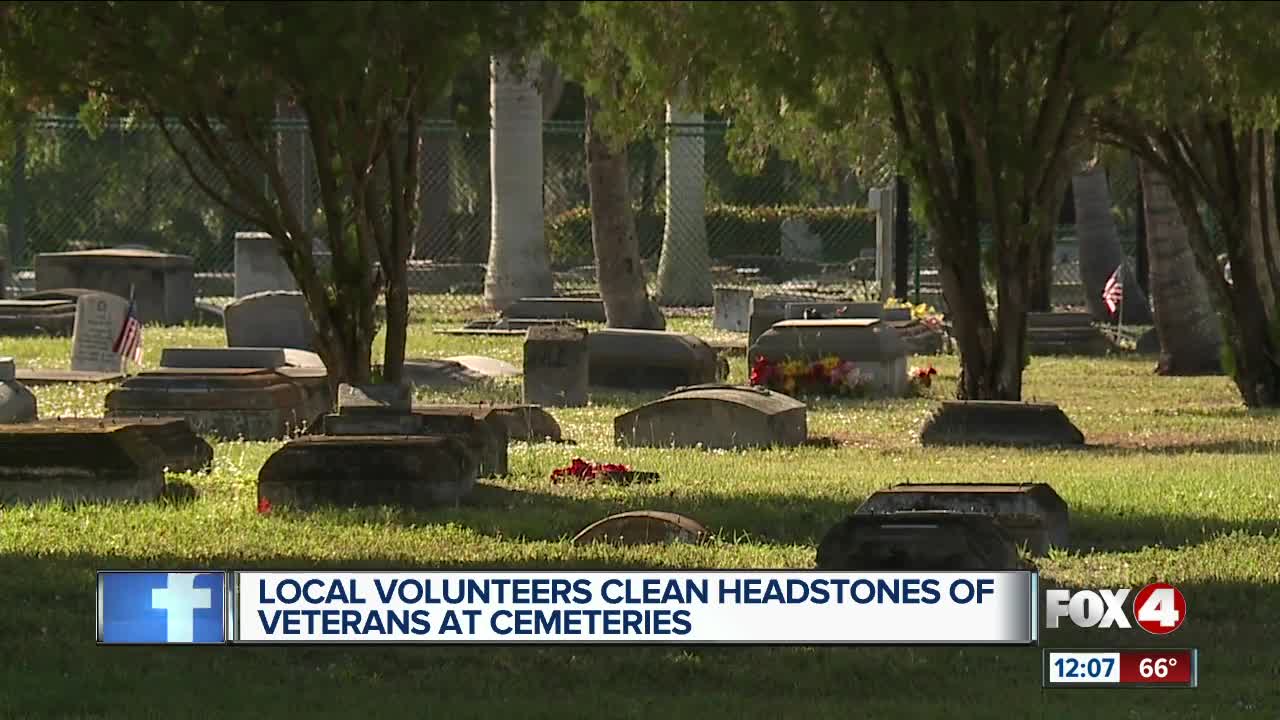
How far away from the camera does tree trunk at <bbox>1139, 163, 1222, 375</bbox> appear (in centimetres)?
2488

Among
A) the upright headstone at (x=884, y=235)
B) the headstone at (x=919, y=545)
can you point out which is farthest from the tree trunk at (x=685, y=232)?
the headstone at (x=919, y=545)

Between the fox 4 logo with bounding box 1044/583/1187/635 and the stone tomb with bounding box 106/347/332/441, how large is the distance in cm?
840

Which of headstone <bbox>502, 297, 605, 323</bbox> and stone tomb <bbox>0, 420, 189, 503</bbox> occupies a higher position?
stone tomb <bbox>0, 420, 189, 503</bbox>

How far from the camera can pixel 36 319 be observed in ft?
93.1

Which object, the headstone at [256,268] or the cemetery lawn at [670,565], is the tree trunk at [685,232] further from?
the cemetery lawn at [670,565]

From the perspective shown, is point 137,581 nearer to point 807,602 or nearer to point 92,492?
point 807,602

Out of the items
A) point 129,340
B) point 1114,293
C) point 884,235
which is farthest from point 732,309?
point 129,340

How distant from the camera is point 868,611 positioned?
8.77 metres

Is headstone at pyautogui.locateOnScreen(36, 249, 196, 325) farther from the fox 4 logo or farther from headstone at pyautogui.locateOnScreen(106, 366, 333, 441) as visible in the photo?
the fox 4 logo

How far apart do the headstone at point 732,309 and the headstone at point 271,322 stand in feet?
26.1

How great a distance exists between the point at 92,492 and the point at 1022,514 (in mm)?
4956

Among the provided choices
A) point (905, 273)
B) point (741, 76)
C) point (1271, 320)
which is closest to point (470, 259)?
point (905, 273)

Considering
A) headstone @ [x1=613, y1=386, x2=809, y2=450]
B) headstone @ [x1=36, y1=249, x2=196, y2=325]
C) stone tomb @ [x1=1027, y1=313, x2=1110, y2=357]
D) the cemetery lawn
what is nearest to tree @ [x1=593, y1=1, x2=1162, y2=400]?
the cemetery lawn

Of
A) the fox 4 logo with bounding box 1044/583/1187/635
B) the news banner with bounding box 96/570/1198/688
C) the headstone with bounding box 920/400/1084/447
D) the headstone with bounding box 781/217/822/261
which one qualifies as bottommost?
A: the headstone with bounding box 781/217/822/261
